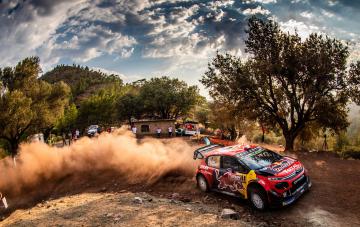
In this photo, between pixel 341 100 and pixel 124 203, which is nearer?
pixel 124 203

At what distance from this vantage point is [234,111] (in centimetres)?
2730

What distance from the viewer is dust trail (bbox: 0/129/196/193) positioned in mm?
17031

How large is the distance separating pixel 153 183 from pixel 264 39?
16134 millimetres

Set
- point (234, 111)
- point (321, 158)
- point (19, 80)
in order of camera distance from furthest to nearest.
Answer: point (19, 80)
point (234, 111)
point (321, 158)

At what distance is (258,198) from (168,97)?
2035 inches

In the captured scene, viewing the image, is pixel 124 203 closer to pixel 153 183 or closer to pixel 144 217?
pixel 144 217

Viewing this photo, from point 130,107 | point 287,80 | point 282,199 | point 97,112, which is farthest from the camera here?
point 97,112

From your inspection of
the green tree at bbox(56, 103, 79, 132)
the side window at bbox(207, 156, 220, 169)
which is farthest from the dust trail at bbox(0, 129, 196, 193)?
the green tree at bbox(56, 103, 79, 132)

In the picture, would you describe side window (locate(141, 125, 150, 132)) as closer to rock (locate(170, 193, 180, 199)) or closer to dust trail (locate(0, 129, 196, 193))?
dust trail (locate(0, 129, 196, 193))

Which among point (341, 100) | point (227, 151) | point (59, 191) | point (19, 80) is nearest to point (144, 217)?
point (227, 151)

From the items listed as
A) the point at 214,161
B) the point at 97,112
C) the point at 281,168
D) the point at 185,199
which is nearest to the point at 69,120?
the point at 97,112

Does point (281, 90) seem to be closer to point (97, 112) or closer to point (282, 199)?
point (282, 199)

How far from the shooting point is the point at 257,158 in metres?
11.5

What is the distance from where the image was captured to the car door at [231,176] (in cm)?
1096
